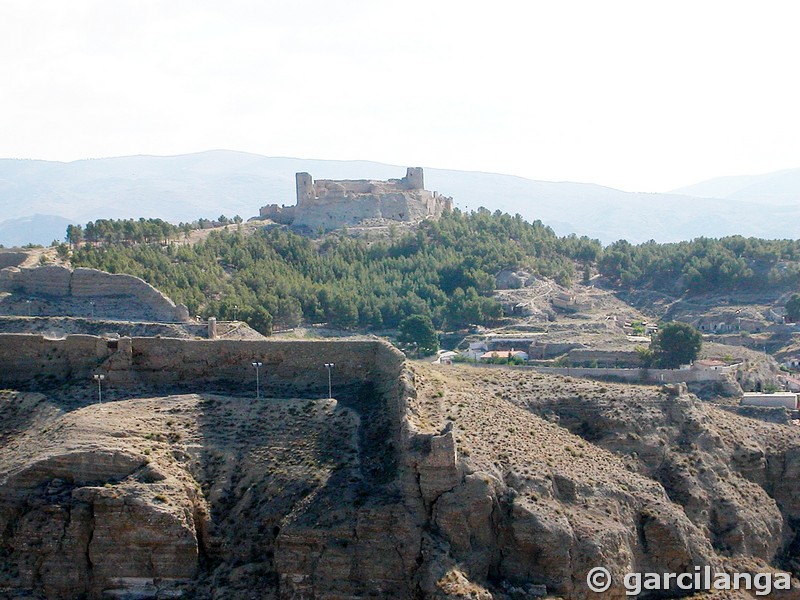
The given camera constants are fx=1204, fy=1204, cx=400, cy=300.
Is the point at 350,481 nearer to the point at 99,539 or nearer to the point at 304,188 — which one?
the point at 99,539

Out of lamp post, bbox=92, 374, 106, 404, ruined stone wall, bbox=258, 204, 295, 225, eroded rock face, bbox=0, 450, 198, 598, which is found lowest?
eroded rock face, bbox=0, 450, 198, 598

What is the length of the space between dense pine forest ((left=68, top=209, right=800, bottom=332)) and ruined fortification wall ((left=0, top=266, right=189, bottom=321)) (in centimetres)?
446

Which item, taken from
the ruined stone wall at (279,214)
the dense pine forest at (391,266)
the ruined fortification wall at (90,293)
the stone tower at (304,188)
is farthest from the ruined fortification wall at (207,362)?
the stone tower at (304,188)

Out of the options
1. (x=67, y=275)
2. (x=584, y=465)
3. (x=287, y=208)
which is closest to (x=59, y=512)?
(x=584, y=465)

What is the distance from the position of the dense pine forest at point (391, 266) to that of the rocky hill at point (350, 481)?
2237 cm

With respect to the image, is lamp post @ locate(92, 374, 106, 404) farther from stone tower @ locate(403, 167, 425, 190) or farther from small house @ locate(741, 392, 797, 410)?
stone tower @ locate(403, 167, 425, 190)

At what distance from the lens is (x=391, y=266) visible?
235 feet

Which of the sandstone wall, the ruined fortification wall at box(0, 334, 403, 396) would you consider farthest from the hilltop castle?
the ruined fortification wall at box(0, 334, 403, 396)

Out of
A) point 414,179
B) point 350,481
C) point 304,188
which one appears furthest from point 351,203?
point 350,481

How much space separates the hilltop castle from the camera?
83000mm

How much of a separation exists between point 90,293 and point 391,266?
2566 centimetres

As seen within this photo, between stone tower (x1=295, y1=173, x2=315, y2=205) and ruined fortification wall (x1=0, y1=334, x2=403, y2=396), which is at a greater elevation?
stone tower (x1=295, y1=173, x2=315, y2=205)

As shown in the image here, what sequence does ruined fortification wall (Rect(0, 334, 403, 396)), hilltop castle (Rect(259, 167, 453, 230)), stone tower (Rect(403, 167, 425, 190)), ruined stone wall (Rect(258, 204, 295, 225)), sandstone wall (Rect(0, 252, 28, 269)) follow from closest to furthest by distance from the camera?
1. ruined fortification wall (Rect(0, 334, 403, 396))
2. sandstone wall (Rect(0, 252, 28, 269))
3. hilltop castle (Rect(259, 167, 453, 230))
4. ruined stone wall (Rect(258, 204, 295, 225))
5. stone tower (Rect(403, 167, 425, 190))

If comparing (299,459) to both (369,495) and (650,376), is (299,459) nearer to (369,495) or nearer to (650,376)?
(369,495)
